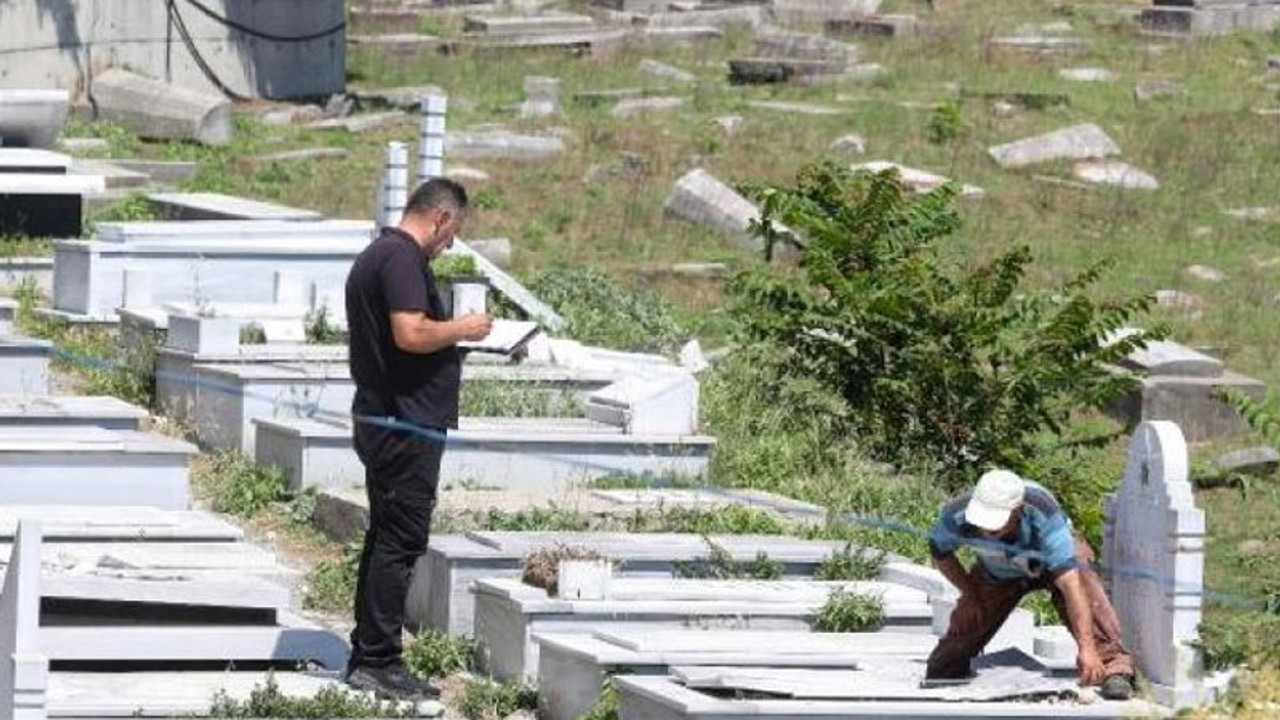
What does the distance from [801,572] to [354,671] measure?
233 cm

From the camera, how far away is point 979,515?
34.9ft

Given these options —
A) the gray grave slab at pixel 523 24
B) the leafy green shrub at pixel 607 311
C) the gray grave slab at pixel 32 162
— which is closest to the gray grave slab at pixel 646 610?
the leafy green shrub at pixel 607 311

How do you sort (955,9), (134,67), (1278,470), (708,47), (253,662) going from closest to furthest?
(253,662)
(1278,470)
(134,67)
(708,47)
(955,9)

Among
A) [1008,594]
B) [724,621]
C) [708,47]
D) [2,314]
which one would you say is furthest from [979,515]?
[708,47]

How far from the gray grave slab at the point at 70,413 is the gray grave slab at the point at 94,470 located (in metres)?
0.43

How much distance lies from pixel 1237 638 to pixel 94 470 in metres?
4.79

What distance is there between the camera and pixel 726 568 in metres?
12.9

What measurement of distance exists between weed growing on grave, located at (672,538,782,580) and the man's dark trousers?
180 centimetres

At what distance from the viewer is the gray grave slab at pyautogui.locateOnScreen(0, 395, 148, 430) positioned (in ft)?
48.4

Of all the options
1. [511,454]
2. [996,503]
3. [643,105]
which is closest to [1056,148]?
[643,105]

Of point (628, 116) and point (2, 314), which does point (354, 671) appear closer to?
point (2, 314)

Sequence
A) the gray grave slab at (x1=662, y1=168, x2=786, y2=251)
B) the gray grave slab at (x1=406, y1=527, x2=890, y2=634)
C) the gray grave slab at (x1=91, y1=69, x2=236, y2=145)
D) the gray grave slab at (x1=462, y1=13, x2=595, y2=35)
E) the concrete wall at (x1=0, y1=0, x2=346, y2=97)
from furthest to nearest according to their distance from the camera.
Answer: the gray grave slab at (x1=462, y1=13, x2=595, y2=35) < the concrete wall at (x1=0, y1=0, x2=346, y2=97) < the gray grave slab at (x1=91, y1=69, x2=236, y2=145) < the gray grave slab at (x1=662, y1=168, x2=786, y2=251) < the gray grave slab at (x1=406, y1=527, x2=890, y2=634)

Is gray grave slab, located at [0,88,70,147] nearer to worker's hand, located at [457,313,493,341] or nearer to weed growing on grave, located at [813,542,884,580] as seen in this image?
weed growing on grave, located at [813,542,884,580]

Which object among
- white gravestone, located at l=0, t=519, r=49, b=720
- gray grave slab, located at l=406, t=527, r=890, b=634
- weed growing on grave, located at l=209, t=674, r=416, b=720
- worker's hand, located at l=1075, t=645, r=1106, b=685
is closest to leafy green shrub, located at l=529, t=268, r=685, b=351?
gray grave slab, located at l=406, t=527, r=890, b=634
